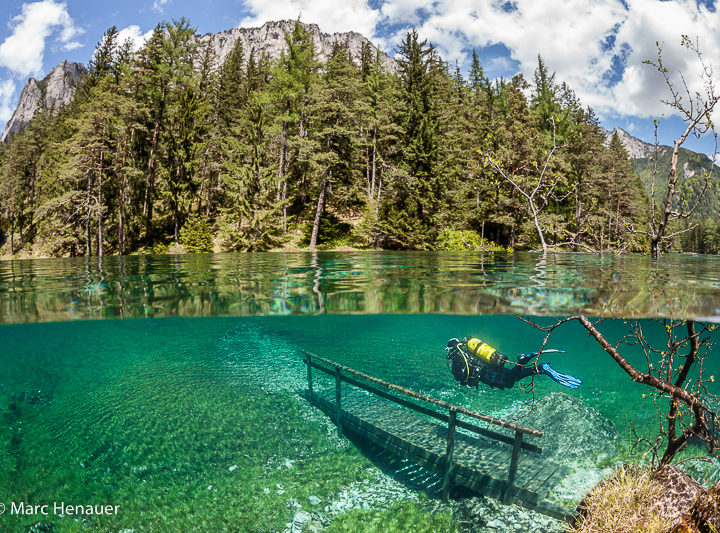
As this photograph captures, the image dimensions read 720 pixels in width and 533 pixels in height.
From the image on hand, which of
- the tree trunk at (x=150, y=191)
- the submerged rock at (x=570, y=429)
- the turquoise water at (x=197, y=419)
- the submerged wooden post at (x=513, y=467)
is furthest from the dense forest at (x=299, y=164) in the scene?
the submerged wooden post at (x=513, y=467)

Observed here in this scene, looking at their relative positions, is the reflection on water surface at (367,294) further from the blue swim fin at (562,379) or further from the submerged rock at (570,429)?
the submerged rock at (570,429)

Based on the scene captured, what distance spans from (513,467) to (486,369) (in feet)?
8.59

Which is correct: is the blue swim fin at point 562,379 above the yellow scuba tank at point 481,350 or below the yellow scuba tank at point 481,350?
below

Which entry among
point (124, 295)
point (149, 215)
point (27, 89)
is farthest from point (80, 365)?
point (27, 89)

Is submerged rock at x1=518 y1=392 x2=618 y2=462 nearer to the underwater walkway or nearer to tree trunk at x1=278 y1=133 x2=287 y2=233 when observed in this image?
the underwater walkway

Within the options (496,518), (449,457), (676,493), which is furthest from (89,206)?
(676,493)

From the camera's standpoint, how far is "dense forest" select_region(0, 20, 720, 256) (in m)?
27.6

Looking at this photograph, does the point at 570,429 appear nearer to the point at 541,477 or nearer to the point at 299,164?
the point at 541,477

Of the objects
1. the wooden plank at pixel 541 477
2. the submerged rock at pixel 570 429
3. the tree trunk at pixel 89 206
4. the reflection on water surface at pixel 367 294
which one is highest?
the tree trunk at pixel 89 206

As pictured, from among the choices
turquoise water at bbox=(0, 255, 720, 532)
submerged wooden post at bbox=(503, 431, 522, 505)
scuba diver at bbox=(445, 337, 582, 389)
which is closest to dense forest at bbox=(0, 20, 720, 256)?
turquoise water at bbox=(0, 255, 720, 532)

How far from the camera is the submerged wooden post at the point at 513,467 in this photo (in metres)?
6.75

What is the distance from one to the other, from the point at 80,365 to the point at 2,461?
13.9 meters

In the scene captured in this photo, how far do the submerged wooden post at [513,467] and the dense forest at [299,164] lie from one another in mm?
20670

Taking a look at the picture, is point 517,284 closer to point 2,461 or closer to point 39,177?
point 2,461
